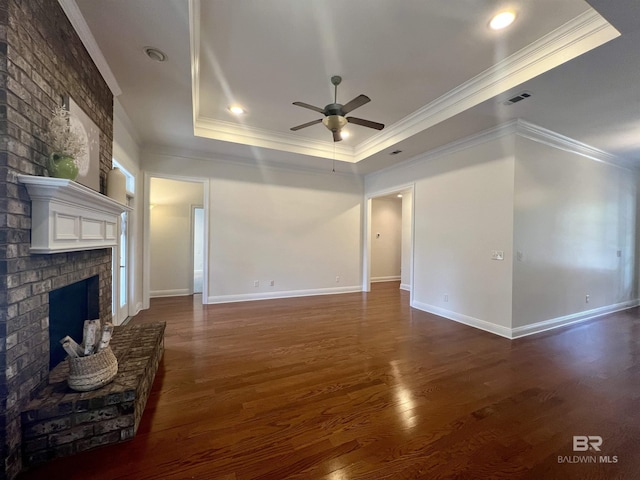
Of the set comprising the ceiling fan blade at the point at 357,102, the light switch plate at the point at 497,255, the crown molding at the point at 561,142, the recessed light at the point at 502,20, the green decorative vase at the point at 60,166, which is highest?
the recessed light at the point at 502,20

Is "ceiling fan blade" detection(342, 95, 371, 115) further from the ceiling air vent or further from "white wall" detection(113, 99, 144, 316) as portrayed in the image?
"white wall" detection(113, 99, 144, 316)

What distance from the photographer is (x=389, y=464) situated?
1.57m

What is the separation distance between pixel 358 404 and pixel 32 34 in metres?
3.21

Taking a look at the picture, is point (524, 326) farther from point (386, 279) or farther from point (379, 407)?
point (386, 279)

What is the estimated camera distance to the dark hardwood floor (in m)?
1.55

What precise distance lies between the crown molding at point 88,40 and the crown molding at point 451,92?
0.75 metres

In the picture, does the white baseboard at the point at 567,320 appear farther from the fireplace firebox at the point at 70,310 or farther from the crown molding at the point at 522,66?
the fireplace firebox at the point at 70,310

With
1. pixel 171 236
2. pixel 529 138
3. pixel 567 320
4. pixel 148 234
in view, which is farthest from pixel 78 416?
pixel 567 320

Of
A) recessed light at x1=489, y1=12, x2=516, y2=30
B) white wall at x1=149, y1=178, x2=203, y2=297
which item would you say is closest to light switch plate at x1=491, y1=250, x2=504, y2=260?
recessed light at x1=489, y1=12, x2=516, y2=30

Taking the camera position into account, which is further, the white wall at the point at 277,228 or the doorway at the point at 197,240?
the doorway at the point at 197,240

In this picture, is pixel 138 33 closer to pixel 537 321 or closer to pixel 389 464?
pixel 389 464

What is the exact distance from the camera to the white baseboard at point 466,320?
12.1ft

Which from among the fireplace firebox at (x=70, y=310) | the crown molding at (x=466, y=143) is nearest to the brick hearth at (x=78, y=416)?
the fireplace firebox at (x=70, y=310)

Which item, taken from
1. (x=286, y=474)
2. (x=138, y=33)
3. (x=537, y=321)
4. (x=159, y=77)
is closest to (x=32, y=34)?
(x=138, y=33)
